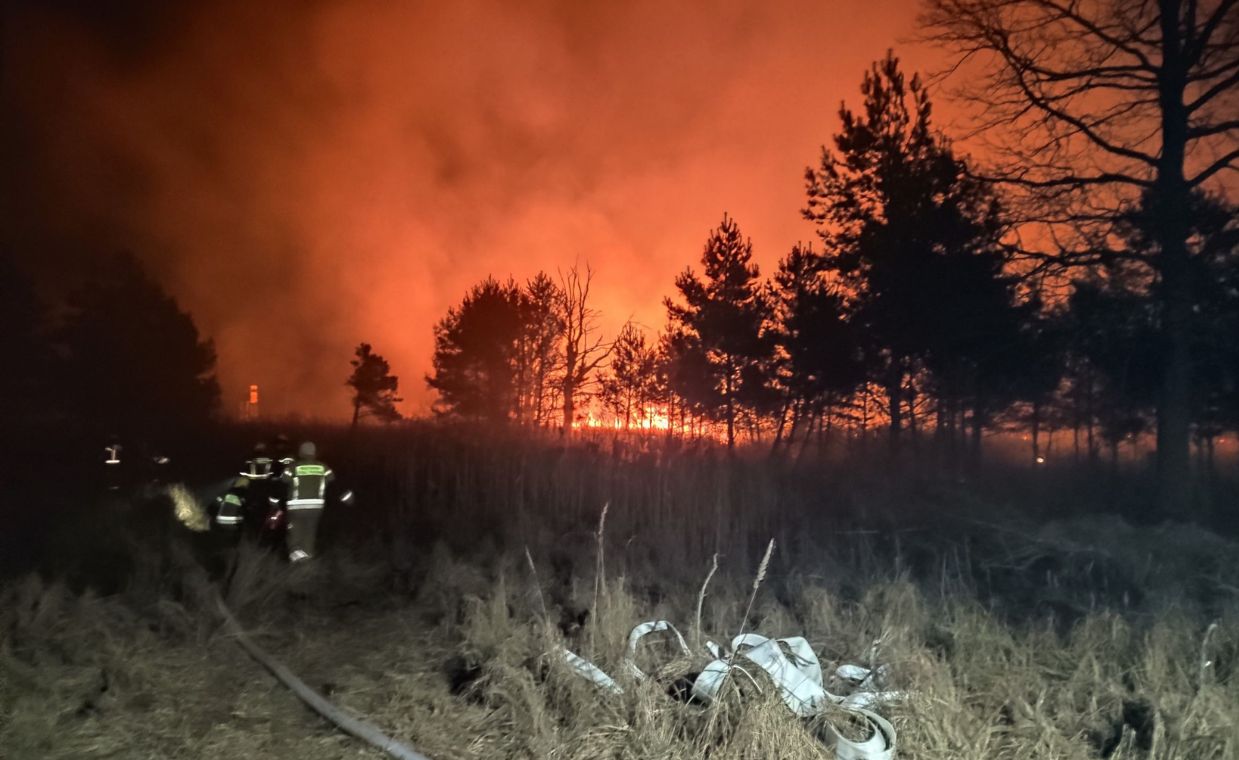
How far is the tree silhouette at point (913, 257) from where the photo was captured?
52.3 ft

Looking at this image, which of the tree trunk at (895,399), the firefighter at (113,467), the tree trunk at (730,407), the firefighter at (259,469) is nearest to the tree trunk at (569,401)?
the tree trunk at (730,407)

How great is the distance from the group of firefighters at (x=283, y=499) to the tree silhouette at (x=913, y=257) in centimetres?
1068

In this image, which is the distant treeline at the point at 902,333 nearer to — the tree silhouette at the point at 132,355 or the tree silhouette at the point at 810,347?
the tree silhouette at the point at 810,347

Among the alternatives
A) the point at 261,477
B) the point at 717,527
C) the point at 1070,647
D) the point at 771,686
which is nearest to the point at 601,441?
the point at 717,527

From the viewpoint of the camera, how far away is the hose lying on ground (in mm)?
4867

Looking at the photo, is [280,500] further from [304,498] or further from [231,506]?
[304,498]

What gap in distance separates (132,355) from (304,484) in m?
39.0

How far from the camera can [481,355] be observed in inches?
1591

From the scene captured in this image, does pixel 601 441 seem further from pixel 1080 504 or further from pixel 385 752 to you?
pixel 385 752

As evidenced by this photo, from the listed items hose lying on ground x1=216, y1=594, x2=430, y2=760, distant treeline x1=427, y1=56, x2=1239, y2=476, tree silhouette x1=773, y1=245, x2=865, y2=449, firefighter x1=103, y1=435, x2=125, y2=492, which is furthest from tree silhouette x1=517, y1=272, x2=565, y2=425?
hose lying on ground x1=216, y1=594, x2=430, y2=760

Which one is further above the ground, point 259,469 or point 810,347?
point 810,347

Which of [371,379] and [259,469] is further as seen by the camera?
[371,379]

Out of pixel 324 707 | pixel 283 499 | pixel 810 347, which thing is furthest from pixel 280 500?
pixel 810 347

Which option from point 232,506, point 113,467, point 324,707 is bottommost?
point 324,707
